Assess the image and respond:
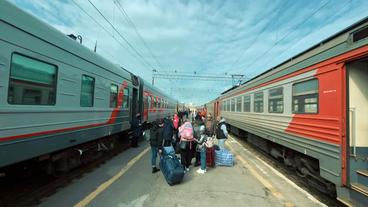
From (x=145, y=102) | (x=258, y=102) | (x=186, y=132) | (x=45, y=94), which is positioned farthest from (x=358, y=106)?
(x=145, y=102)

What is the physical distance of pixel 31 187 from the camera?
5.70 meters

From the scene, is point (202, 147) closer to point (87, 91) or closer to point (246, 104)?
point (87, 91)

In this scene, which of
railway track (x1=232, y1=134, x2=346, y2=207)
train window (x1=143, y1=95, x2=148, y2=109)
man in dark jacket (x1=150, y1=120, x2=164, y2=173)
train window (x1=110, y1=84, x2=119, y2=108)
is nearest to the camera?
railway track (x1=232, y1=134, x2=346, y2=207)

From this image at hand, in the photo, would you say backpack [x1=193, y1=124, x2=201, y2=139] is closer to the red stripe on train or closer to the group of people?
the group of people

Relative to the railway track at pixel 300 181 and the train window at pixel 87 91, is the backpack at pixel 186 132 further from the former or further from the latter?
the railway track at pixel 300 181

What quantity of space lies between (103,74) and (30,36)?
136 inches

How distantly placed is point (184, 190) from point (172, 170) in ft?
1.93

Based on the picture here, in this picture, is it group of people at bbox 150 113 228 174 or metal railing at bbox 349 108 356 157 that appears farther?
group of people at bbox 150 113 228 174

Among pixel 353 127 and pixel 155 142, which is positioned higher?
pixel 353 127

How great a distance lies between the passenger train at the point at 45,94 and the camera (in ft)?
12.5

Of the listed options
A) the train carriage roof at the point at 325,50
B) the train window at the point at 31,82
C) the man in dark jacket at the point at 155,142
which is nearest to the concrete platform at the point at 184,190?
the man in dark jacket at the point at 155,142

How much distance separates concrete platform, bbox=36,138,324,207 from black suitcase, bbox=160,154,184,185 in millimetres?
143

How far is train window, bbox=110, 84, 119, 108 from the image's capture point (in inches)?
334

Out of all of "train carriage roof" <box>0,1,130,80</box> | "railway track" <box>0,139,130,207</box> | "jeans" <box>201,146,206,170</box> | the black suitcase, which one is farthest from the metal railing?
"railway track" <box>0,139,130,207</box>
